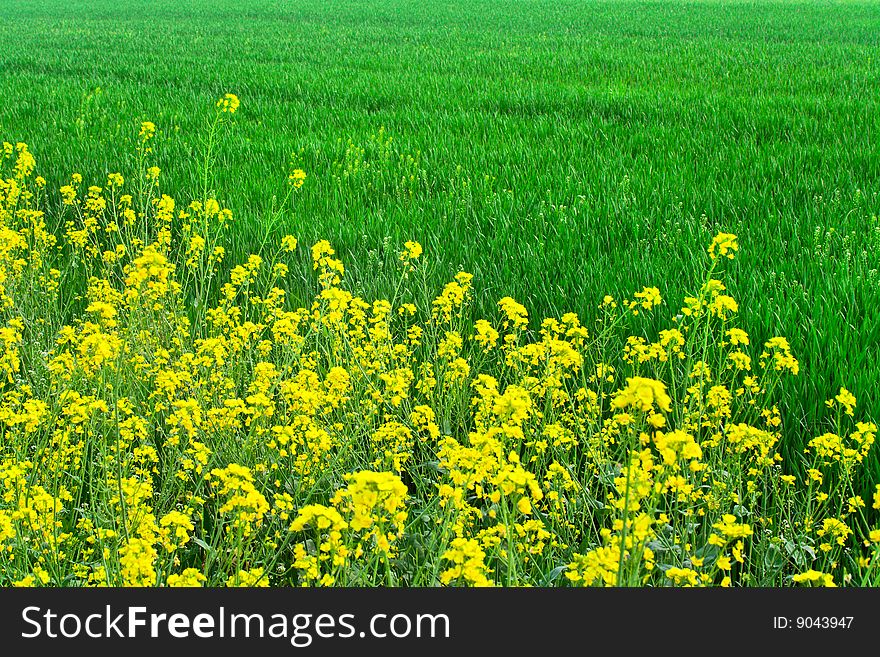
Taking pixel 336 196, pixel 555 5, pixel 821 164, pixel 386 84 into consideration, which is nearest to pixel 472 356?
pixel 336 196

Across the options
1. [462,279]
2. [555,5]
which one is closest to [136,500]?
[462,279]

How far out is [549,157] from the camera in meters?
6.29

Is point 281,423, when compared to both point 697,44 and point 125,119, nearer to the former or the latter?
point 125,119

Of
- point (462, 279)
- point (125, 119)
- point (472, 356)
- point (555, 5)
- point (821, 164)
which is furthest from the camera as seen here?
point (555, 5)

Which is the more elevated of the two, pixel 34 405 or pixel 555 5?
pixel 555 5

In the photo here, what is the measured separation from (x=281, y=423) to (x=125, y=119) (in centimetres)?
611

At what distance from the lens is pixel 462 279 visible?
10.8 feet

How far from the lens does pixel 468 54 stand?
1295 cm

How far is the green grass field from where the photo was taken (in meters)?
3.93

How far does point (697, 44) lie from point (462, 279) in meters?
12.7

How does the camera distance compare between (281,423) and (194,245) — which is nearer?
(281,423)


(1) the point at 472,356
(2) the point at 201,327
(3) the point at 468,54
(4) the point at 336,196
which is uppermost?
(3) the point at 468,54

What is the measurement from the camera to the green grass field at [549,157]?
393 centimetres

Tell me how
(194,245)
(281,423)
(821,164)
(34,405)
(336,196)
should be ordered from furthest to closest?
1. (821,164)
2. (336,196)
3. (194,245)
4. (281,423)
5. (34,405)
